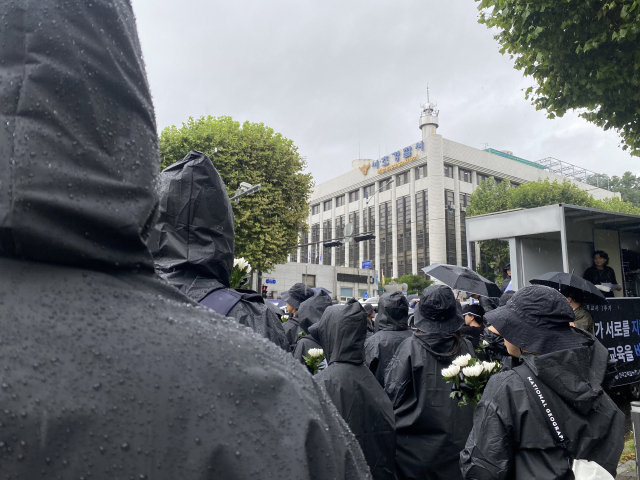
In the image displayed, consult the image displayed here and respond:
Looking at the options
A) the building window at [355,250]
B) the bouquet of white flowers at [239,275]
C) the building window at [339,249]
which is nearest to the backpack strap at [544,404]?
the bouquet of white flowers at [239,275]

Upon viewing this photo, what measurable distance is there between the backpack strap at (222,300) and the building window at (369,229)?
5890 cm

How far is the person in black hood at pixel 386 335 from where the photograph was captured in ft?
15.5

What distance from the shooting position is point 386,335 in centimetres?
491

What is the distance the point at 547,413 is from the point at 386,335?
8.46ft

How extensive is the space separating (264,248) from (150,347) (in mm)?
19670

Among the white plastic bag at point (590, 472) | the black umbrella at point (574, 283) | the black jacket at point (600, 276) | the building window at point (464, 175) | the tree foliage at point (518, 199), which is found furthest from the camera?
the building window at point (464, 175)

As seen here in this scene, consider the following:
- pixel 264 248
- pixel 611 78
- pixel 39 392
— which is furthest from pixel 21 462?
pixel 264 248

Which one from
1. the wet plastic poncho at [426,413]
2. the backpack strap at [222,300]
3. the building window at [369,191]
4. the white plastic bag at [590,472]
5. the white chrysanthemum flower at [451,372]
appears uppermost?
the building window at [369,191]

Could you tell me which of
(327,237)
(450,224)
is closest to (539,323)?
(450,224)

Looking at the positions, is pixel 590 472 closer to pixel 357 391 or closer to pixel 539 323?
pixel 539 323

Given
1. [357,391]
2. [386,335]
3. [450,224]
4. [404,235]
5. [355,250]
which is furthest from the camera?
[355,250]

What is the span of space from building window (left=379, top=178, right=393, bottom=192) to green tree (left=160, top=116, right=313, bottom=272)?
39269mm

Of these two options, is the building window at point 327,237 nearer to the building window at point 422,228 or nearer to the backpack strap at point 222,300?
the building window at point 422,228

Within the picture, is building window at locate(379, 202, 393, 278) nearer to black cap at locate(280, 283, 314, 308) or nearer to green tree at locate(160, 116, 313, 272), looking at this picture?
green tree at locate(160, 116, 313, 272)
